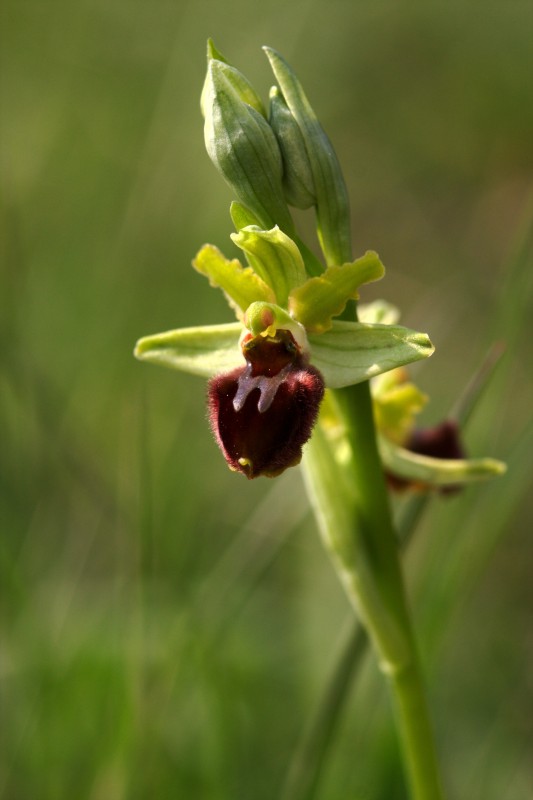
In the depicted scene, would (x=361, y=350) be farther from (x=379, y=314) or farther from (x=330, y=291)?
(x=379, y=314)

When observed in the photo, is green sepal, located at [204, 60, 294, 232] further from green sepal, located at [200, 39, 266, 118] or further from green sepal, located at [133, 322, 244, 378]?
green sepal, located at [133, 322, 244, 378]

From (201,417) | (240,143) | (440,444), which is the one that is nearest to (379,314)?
(440,444)

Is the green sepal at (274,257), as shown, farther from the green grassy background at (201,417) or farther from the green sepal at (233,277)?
the green grassy background at (201,417)

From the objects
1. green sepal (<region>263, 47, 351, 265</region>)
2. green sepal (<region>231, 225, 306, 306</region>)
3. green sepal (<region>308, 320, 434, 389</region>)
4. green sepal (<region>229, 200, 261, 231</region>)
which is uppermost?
green sepal (<region>263, 47, 351, 265</region>)

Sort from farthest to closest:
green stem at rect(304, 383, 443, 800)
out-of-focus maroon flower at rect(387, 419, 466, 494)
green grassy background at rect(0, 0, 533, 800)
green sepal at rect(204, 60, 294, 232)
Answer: green grassy background at rect(0, 0, 533, 800) < out-of-focus maroon flower at rect(387, 419, 466, 494) < green stem at rect(304, 383, 443, 800) < green sepal at rect(204, 60, 294, 232)

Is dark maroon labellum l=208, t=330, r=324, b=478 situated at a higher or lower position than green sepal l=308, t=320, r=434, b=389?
lower

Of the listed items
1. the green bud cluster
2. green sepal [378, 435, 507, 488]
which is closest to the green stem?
green sepal [378, 435, 507, 488]

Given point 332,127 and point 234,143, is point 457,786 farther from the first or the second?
point 332,127

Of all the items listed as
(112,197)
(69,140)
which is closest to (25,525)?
(112,197)
